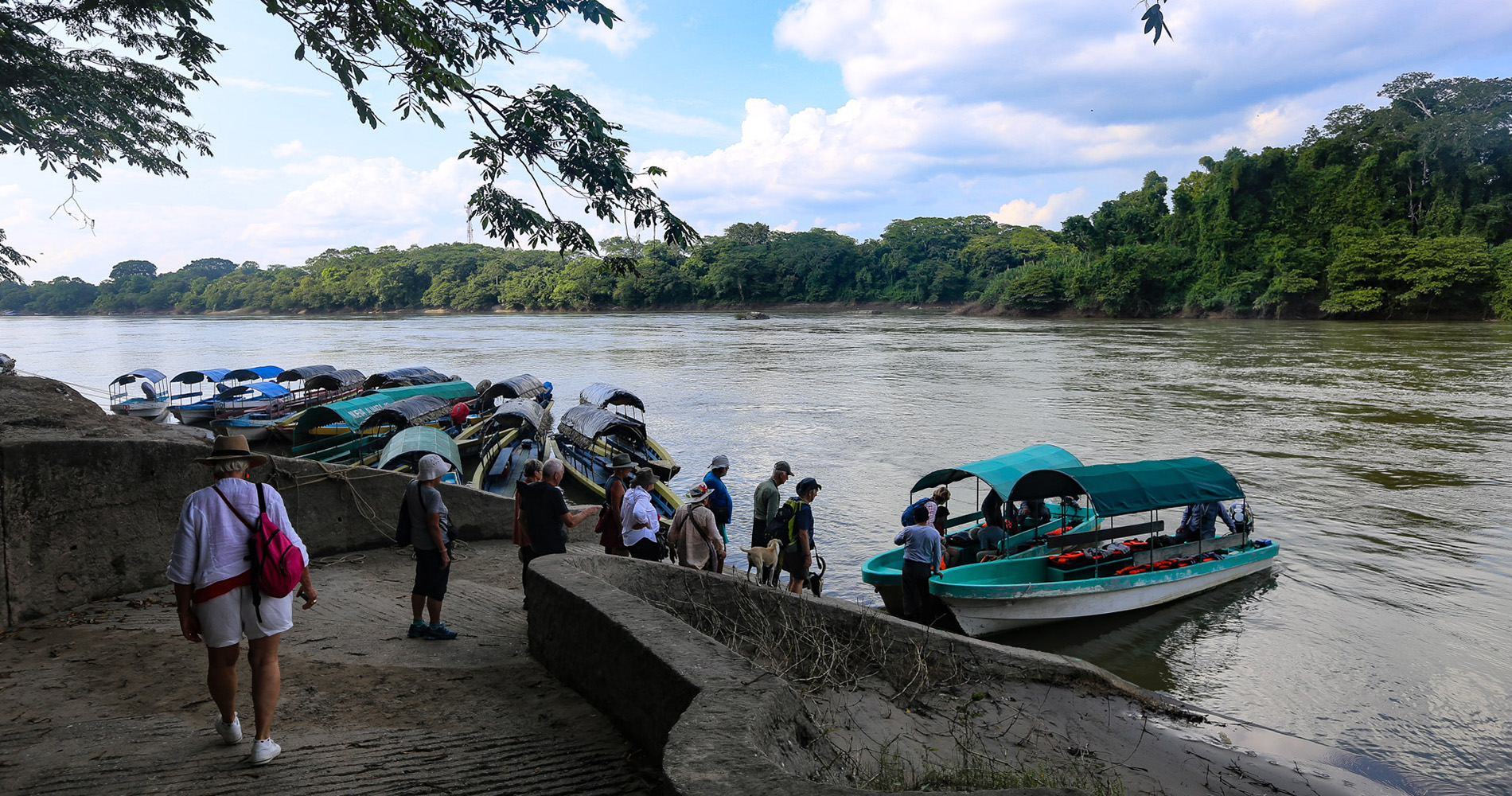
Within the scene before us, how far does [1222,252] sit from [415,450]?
8002 cm

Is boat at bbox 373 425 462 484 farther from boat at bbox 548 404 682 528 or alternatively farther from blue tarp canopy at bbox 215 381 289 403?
blue tarp canopy at bbox 215 381 289 403

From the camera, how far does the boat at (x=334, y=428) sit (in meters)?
19.8

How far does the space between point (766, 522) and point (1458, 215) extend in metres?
79.6

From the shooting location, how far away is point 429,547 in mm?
5953

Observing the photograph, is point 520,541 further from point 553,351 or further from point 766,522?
point 553,351

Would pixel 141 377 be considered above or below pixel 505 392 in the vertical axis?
above

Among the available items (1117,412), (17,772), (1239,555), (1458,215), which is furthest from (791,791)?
(1458,215)

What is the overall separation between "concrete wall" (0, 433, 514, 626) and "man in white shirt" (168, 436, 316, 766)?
2.93m

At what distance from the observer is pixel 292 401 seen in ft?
95.9

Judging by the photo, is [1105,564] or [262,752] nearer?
[262,752]

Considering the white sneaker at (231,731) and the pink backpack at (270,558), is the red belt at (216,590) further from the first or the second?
the white sneaker at (231,731)

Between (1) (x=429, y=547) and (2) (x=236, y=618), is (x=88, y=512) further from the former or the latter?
(2) (x=236, y=618)

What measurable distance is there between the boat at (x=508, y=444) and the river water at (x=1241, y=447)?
3753 mm

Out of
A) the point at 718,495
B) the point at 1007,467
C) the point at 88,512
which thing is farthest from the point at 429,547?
the point at 1007,467
